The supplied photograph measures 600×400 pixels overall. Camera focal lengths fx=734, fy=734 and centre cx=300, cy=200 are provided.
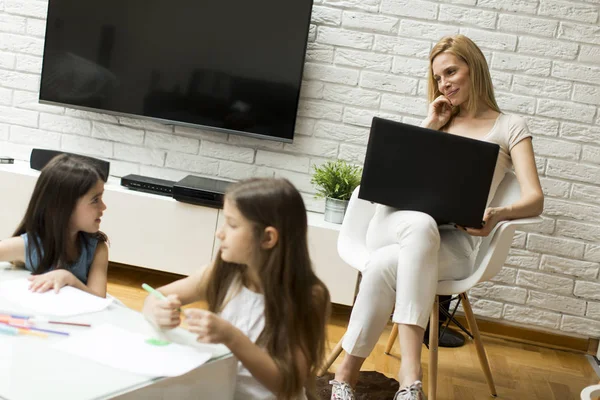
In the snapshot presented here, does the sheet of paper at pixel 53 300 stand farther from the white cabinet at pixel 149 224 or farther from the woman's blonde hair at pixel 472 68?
the white cabinet at pixel 149 224

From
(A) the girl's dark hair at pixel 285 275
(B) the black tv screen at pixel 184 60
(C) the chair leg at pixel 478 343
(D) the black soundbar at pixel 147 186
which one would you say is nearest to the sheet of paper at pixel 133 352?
(A) the girl's dark hair at pixel 285 275

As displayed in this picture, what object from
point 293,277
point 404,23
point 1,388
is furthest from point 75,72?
point 1,388

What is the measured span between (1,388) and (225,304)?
1.62 feet

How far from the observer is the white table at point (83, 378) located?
0.87 m

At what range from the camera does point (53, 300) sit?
1212 mm

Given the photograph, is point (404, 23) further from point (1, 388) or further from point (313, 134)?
point (1, 388)

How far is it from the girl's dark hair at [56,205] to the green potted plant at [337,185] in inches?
51.1

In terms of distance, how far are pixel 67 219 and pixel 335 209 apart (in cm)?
140

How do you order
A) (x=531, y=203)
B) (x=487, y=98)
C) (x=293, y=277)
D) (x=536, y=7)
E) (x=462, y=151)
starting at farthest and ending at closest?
(x=536, y=7)
(x=487, y=98)
(x=531, y=203)
(x=462, y=151)
(x=293, y=277)

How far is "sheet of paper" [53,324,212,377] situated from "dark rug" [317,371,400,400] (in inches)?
43.2

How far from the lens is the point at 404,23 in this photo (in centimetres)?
295

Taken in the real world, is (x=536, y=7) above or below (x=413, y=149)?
above

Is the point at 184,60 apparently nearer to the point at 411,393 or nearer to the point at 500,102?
the point at 500,102

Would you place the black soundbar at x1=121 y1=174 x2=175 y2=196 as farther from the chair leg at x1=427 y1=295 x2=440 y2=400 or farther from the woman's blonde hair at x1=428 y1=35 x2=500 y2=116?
the chair leg at x1=427 y1=295 x2=440 y2=400
